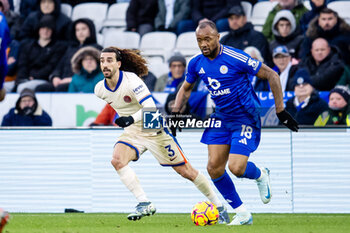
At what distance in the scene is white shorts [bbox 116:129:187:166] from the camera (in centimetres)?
957

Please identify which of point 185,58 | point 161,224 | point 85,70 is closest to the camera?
point 161,224

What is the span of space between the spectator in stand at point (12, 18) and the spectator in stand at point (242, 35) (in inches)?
214

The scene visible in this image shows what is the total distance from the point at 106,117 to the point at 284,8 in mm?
4293

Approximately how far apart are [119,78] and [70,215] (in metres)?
2.52

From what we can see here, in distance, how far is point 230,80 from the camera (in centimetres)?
886

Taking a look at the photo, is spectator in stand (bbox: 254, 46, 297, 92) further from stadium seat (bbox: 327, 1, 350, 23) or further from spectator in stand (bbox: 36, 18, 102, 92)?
spectator in stand (bbox: 36, 18, 102, 92)

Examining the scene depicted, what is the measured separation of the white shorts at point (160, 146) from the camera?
377 inches

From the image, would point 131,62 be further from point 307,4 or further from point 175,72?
point 307,4

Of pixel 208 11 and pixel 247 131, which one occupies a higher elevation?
pixel 208 11

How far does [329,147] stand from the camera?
11367mm

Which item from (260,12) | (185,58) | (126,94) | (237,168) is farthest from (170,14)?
(237,168)

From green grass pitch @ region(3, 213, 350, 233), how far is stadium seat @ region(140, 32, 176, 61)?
5365 mm

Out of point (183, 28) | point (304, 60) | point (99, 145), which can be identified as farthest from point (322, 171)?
point (183, 28)

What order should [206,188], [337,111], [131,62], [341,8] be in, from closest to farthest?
[206,188] < [131,62] < [337,111] < [341,8]
